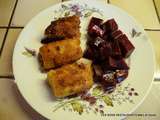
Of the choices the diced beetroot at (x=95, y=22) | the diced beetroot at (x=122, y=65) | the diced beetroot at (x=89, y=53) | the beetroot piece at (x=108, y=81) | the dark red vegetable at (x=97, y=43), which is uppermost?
the diced beetroot at (x=95, y=22)

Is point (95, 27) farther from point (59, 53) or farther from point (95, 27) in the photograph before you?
point (59, 53)

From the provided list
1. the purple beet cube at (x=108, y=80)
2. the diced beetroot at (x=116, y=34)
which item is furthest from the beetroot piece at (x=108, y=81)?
the diced beetroot at (x=116, y=34)

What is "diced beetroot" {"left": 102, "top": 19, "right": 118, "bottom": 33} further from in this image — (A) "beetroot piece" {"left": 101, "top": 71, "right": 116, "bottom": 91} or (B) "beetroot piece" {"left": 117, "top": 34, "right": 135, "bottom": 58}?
(A) "beetroot piece" {"left": 101, "top": 71, "right": 116, "bottom": 91}

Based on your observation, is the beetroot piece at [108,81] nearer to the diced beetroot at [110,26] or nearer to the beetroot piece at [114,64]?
the beetroot piece at [114,64]

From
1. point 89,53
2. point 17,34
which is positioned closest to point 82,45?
point 89,53

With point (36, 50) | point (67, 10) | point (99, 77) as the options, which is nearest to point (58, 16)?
point (67, 10)

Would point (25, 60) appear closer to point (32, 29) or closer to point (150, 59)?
point (32, 29)

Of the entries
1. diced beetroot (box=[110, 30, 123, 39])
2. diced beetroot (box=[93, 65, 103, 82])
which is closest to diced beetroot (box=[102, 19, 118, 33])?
diced beetroot (box=[110, 30, 123, 39])
